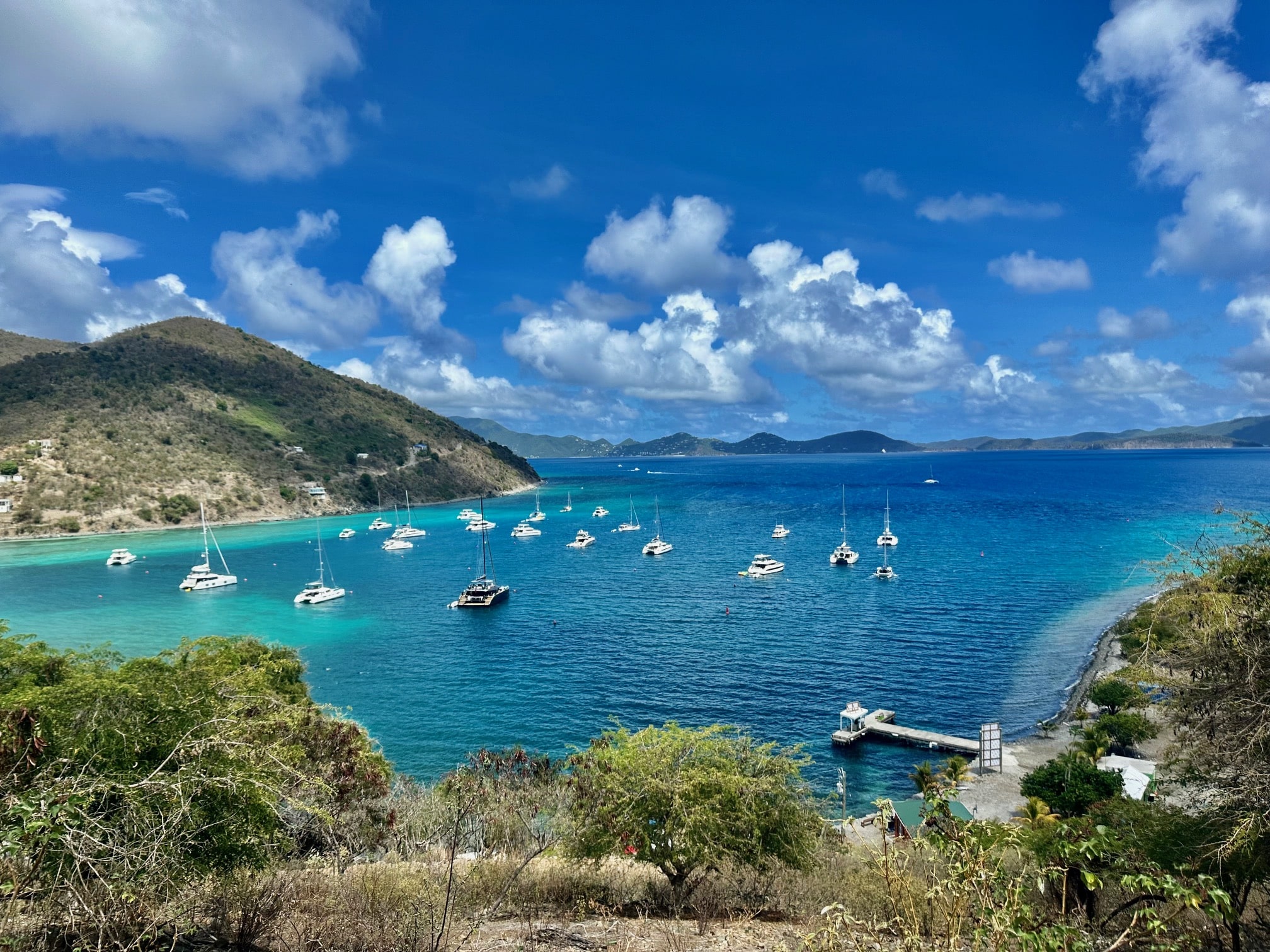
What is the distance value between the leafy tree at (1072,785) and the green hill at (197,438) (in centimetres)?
12289

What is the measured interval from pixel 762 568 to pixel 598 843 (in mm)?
59164

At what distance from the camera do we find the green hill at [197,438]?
10644 cm

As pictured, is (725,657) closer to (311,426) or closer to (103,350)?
(311,426)

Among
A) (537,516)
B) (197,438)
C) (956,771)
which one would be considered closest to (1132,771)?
(956,771)

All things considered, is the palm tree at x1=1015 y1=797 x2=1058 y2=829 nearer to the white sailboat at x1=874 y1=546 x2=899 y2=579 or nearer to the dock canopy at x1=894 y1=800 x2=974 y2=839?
A: the dock canopy at x1=894 y1=800 x2=974 y2=839

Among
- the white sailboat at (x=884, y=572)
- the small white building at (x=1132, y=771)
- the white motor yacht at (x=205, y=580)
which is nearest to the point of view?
the small white building at (x=1132, y=771)

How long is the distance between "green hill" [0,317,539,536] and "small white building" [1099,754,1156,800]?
408 ft

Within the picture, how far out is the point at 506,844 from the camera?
60.0 feet

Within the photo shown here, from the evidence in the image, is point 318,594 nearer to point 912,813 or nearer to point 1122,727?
point 912,813

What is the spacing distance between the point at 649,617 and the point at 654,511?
80711mm

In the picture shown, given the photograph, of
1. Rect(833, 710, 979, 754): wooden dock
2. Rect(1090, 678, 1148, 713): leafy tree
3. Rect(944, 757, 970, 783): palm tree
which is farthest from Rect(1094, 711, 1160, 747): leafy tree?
Rect(944, 757, 970, 783): palm tree

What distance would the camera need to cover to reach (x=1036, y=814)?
2191 centimetres

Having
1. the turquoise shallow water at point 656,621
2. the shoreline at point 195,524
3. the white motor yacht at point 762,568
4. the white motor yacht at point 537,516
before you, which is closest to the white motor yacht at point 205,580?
the turquoise shallow water at point 656,621

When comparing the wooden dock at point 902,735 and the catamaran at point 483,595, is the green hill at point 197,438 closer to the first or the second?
the catamaran at point 483,595
